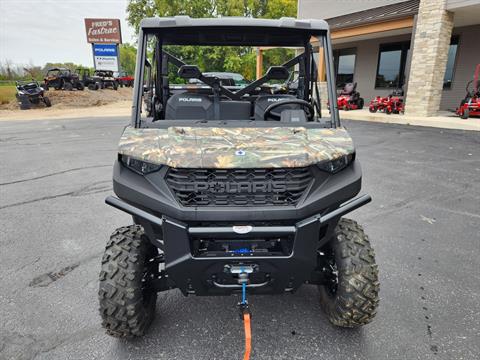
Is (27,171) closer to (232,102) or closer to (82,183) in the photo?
(82,183)

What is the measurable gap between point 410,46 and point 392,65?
3.68 m

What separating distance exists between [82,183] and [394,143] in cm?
765

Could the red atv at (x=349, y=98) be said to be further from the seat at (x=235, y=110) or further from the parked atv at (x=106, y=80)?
the parked atv at (x=106, y=80)

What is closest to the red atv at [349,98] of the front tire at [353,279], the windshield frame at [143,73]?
the windshield frame at [143,73]

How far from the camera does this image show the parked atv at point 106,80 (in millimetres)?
30077

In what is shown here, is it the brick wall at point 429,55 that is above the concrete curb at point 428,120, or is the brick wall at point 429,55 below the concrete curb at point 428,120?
above

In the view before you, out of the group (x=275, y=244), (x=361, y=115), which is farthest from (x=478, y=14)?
(x=275, y=244)

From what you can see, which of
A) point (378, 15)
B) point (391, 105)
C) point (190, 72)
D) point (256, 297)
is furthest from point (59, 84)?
point (256, 297)

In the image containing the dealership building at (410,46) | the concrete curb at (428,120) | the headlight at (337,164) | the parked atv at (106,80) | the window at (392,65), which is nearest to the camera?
the headlight at (337,164)

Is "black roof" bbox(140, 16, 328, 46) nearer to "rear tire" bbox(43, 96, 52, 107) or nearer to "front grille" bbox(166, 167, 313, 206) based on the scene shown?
"front grille" bbox(166, 167, 313, 206)

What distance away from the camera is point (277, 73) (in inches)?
119

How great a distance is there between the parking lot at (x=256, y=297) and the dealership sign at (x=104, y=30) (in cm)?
3587

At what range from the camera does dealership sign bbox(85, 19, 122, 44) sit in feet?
121

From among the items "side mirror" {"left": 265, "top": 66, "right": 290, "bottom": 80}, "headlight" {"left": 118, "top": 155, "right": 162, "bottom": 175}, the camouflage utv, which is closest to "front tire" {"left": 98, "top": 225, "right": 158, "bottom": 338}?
the camouflage utv
